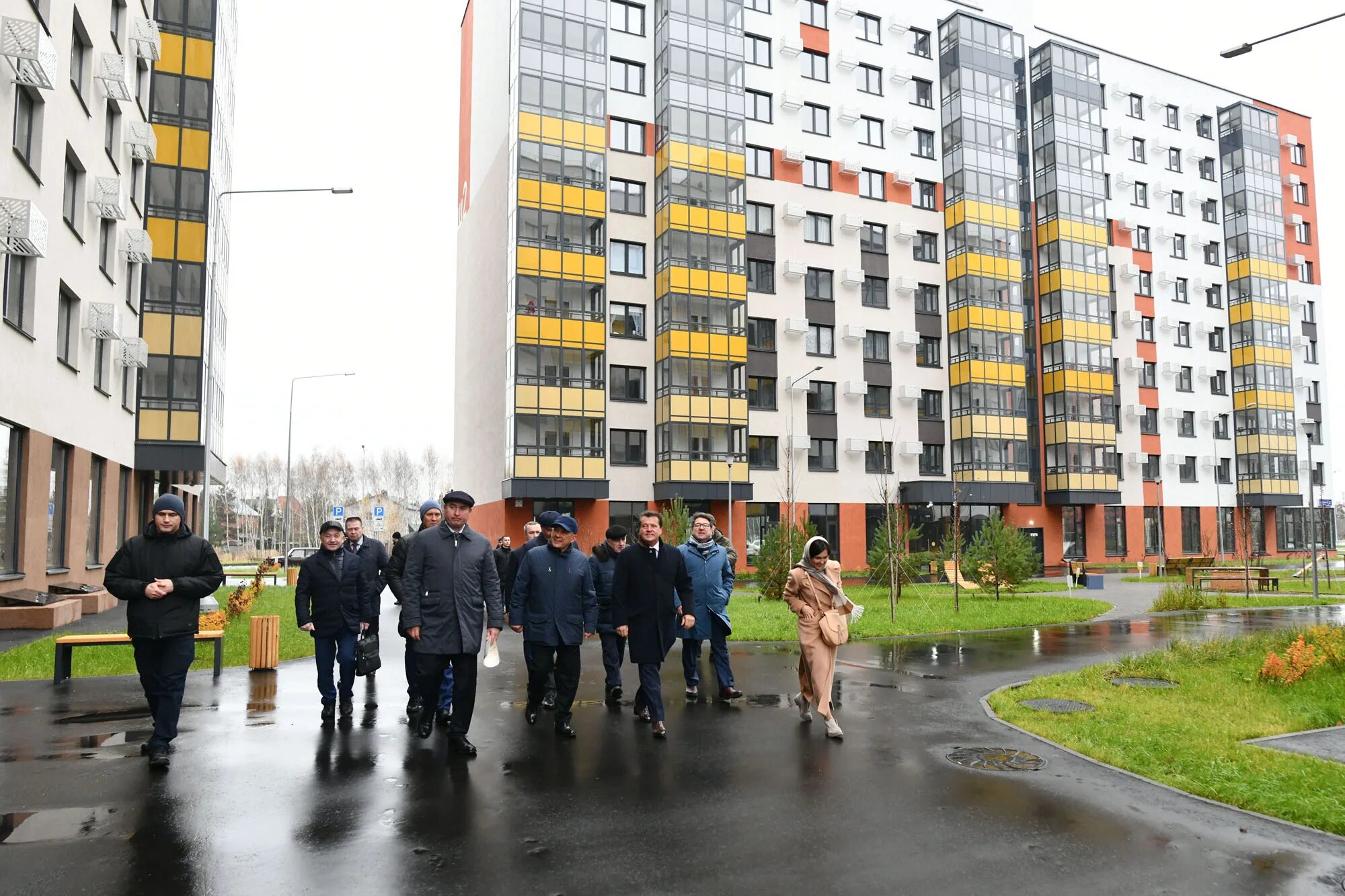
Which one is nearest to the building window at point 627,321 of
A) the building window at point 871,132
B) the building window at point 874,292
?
the building window at point 874,292

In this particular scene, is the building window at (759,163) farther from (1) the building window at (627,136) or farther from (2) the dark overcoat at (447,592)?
(2) the dark overcoat at (447,592)

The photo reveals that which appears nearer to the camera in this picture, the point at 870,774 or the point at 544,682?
the point at 870,774

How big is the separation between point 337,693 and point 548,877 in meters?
6.18

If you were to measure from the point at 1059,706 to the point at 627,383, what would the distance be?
31.7 m

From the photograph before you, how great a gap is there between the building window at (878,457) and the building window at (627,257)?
14.4 m

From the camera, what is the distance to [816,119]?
45.6m

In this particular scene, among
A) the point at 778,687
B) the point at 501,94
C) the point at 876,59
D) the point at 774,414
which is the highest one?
the point at 876,59

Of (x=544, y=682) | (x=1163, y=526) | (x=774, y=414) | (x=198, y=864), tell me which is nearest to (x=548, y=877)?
(x=198, y=864)

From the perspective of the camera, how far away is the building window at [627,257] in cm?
4084

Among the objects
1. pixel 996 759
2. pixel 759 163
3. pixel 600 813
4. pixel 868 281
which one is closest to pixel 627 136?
pixel 759 163

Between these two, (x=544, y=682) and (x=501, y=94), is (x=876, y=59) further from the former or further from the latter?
(x=544, y=682)

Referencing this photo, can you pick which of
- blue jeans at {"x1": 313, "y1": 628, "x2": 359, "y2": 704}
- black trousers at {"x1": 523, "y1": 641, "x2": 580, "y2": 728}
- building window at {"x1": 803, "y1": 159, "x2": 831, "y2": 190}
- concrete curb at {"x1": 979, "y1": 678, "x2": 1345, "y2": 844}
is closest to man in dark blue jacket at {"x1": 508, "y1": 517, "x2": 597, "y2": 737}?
black trousers at {"x1": 523, "y1": 641, "x2": 580, "y2": 728}

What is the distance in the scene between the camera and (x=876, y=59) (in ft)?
155

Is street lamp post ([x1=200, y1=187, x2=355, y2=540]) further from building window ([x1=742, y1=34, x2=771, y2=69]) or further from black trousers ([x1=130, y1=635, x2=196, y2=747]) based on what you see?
building window ([x1=742, y1=34, x2=771, y2=69])
